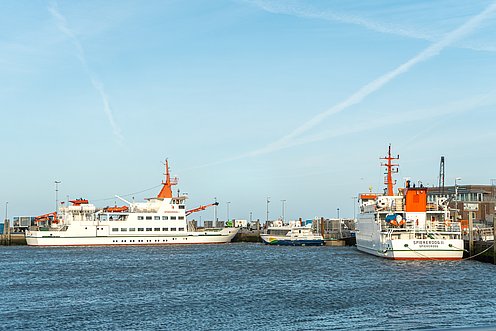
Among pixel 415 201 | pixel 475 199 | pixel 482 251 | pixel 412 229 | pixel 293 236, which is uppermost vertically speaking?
pixel 475 199

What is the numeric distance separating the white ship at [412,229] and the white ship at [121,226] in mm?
38883

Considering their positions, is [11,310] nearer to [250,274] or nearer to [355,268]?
[250,274]

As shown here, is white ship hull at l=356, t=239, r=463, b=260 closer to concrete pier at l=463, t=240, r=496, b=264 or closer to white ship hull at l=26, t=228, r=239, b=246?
concrete pier at l=463, t=240, r=496, b=264

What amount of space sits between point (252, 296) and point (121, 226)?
6710 centimetres

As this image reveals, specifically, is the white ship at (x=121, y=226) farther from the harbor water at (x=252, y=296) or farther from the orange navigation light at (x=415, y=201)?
the orange navigation light at (x=415, y=201)

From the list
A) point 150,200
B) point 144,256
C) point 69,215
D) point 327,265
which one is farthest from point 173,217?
point 327,265

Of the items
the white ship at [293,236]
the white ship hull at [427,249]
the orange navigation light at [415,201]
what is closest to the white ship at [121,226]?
the white ship at [293,236]

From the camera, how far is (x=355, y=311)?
3222 centimetres

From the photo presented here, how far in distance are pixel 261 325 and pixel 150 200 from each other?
7790cm

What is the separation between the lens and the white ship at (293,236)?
10506 cm

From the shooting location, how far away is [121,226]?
4026 inches

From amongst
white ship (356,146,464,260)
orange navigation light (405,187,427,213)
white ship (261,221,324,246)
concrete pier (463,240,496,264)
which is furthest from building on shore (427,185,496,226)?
orange navigation light (405,187,427,213)

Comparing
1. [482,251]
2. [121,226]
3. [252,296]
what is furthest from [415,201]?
[121,226]

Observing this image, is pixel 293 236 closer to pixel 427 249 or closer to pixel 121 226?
pixel 121 226
